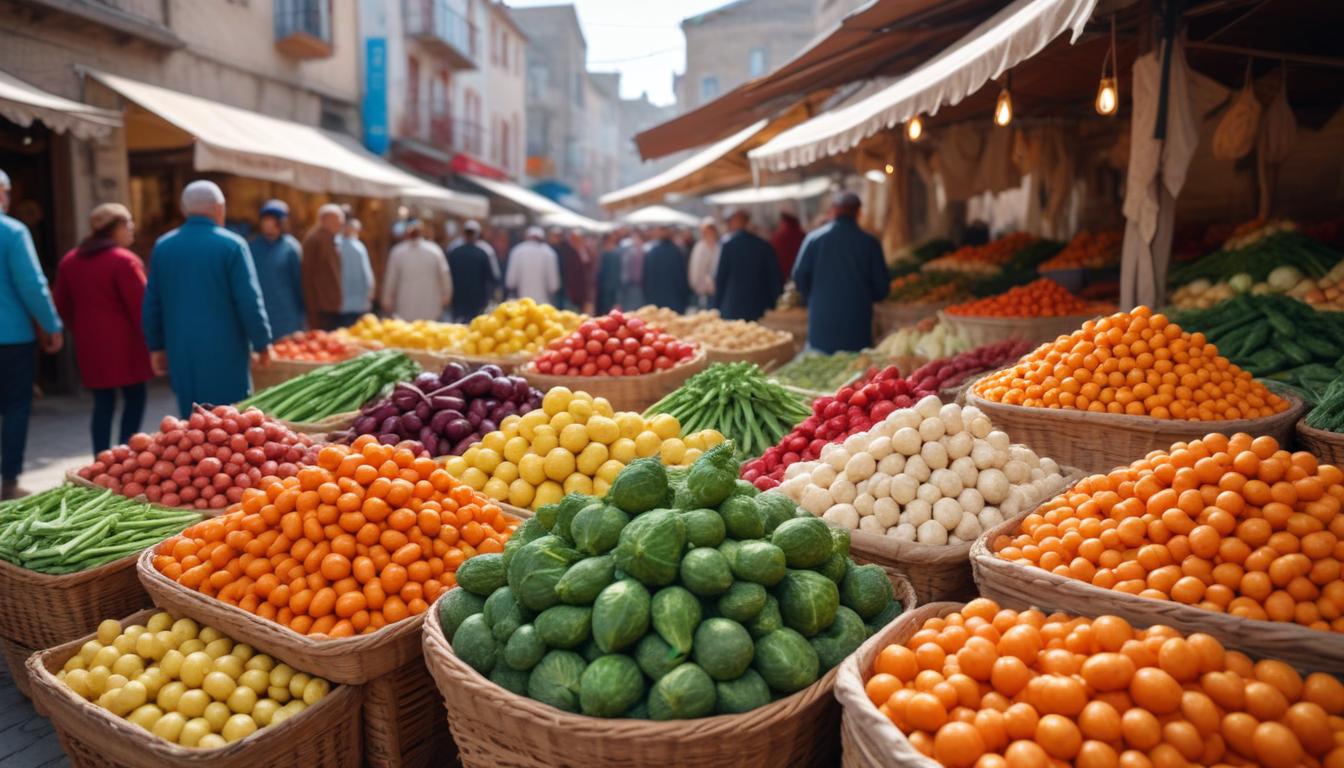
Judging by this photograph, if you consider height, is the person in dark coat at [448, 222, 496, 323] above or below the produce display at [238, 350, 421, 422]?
above

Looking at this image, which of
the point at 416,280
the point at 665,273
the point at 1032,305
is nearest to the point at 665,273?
the point at 665,273

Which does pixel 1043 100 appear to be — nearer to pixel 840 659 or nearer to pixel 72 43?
pixel 840 659

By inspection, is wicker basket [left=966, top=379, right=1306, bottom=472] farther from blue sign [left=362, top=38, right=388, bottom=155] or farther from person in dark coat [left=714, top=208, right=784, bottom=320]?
blue sign [left=362, top=38, right=388, bottom=155]

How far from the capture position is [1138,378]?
387cm

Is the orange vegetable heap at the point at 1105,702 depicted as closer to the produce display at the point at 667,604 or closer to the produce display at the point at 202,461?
the produce display at the point at 667,604

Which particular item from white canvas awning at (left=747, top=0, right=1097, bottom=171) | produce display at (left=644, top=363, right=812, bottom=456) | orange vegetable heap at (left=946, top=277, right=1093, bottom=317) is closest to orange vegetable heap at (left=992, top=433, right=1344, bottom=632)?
white canvas awning at (left=747, top=0, right=1097, bottom=171)

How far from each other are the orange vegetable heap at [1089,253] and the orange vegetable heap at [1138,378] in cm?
529

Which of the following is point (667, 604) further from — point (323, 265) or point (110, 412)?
point (323, 265)

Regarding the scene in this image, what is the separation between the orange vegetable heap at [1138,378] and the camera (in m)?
3.78

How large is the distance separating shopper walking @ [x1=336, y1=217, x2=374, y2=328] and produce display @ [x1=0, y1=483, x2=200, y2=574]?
6166 mm

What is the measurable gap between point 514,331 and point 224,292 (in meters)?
2.01

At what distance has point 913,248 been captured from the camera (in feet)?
39.1

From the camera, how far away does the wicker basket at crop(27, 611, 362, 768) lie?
2.44 metres

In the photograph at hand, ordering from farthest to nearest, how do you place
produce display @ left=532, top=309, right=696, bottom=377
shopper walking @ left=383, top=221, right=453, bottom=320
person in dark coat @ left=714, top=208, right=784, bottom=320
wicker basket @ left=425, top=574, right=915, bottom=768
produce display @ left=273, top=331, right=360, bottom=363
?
1. shopper walking @ left=383, top=221, right=453, bottom=320
2. person in dark coat @ left=714, top=208, right=784, bottom=320
3. produce display @ left=273, top=331, right=360, bottom=363
4. produce display @ left=532, top=309, right=696, bottom=377
5. wicker basket @ left=425, top=574, right=915, bottom=768
